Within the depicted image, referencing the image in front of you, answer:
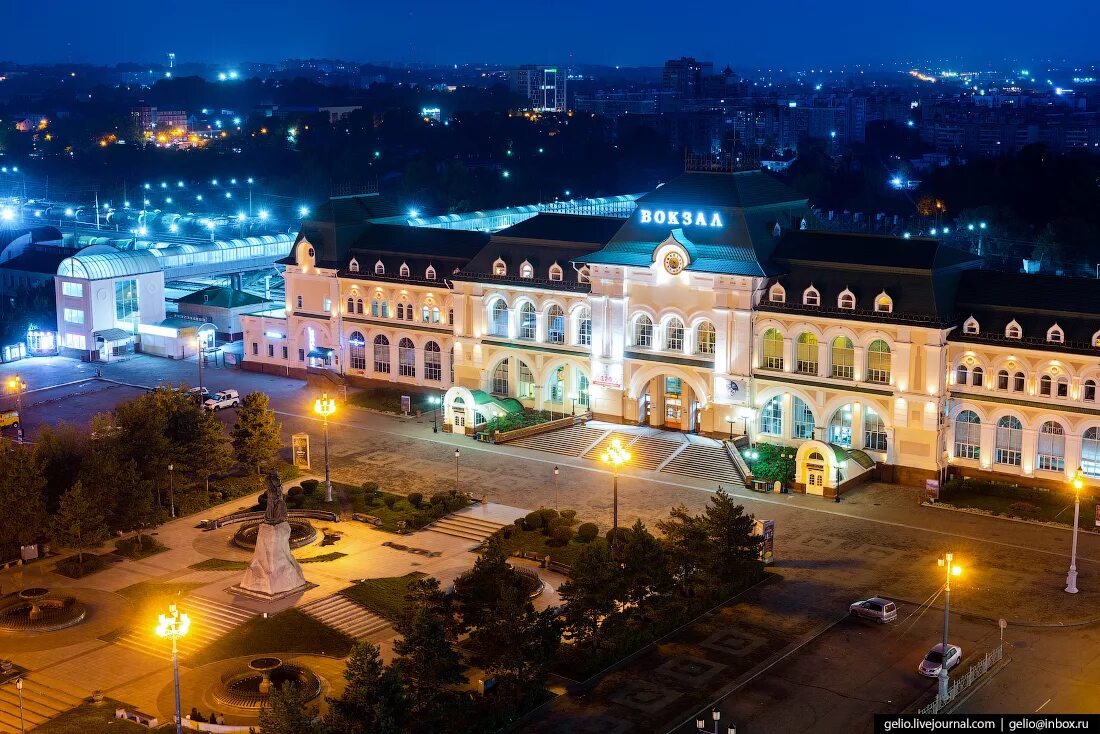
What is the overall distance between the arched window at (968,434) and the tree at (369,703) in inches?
1904

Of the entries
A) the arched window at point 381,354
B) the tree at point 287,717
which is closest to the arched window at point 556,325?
the arched window at point 381,354

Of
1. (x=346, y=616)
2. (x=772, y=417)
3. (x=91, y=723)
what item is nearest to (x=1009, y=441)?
(x=772, y=417)

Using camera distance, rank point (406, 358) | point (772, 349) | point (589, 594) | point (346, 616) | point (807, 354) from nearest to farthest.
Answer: point (589, 594) → point (346, 616) → point (807, 354) → point (772, 349) → point (406, 358)

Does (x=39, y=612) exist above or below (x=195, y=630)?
above

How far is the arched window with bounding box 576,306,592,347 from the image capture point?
98562mm

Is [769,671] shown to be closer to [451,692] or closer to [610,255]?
[451,692]

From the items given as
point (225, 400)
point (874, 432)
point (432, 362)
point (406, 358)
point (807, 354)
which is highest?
point (807, 354)

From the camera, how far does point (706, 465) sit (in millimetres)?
89062

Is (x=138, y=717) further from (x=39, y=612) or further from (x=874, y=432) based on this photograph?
(x=874, y=432)

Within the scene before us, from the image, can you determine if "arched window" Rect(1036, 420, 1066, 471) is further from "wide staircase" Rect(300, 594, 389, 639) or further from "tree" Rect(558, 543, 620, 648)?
"wide staircase" Rect(300, 594, 389, 639)

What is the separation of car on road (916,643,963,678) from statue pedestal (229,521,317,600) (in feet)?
101

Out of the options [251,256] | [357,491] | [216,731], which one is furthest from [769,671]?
[251,256]

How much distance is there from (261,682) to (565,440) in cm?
4032

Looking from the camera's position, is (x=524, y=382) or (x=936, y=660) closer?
(x=936, y=660)
